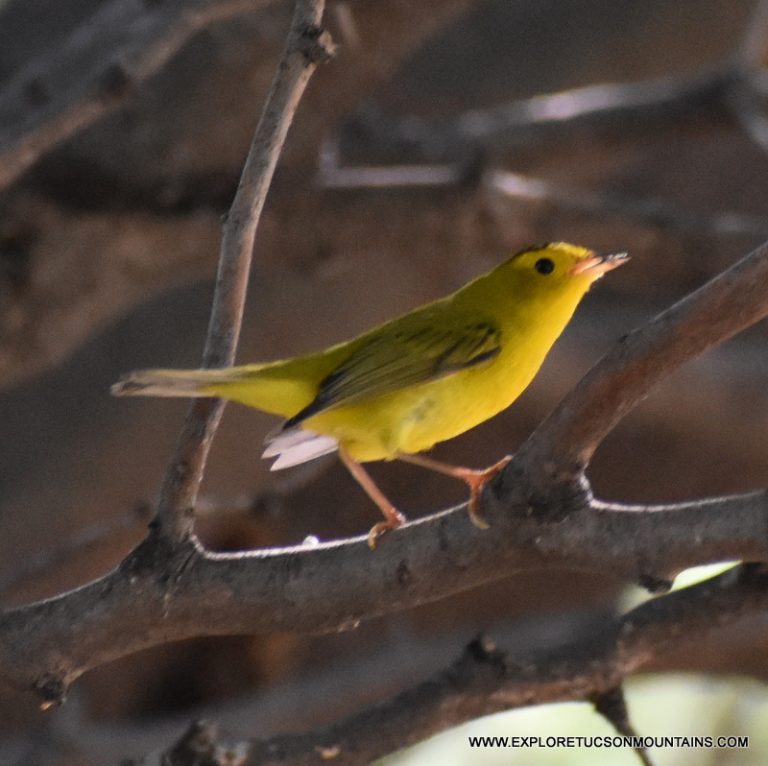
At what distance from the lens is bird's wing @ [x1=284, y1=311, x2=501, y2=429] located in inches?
120

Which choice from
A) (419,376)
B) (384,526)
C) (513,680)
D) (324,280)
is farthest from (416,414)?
(324,280)

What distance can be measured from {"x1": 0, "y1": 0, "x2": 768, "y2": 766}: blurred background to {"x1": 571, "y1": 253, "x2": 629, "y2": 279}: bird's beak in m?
1.36

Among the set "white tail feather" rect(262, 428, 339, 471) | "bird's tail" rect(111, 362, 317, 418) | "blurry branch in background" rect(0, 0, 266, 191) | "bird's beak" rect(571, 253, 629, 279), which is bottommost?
"white tail feather" rect(262, 428, 339, 471)

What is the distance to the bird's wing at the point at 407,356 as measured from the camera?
304 centimetres

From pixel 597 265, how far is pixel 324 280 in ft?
7.40

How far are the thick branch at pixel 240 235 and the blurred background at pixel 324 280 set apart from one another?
1.66m

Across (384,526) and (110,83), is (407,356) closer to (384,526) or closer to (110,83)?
(384,526)

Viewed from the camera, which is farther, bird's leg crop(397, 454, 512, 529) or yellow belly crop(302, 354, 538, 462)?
yellow belly crop(302, 354, 538, 462)

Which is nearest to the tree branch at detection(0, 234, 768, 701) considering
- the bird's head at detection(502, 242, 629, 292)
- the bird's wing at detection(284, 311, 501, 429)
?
the bird's wing at detection(284, 311, 501, 429)

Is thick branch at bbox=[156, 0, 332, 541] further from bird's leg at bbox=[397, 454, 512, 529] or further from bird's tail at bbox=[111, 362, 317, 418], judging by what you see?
bird's leg at bbox=[397, 454, 512, 529]

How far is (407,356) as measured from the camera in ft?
10.6

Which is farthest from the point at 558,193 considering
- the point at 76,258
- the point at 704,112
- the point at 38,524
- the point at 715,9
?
the point at 38,524

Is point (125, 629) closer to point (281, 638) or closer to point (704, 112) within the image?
point (281, 638)

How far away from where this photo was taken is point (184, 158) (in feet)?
16.5
